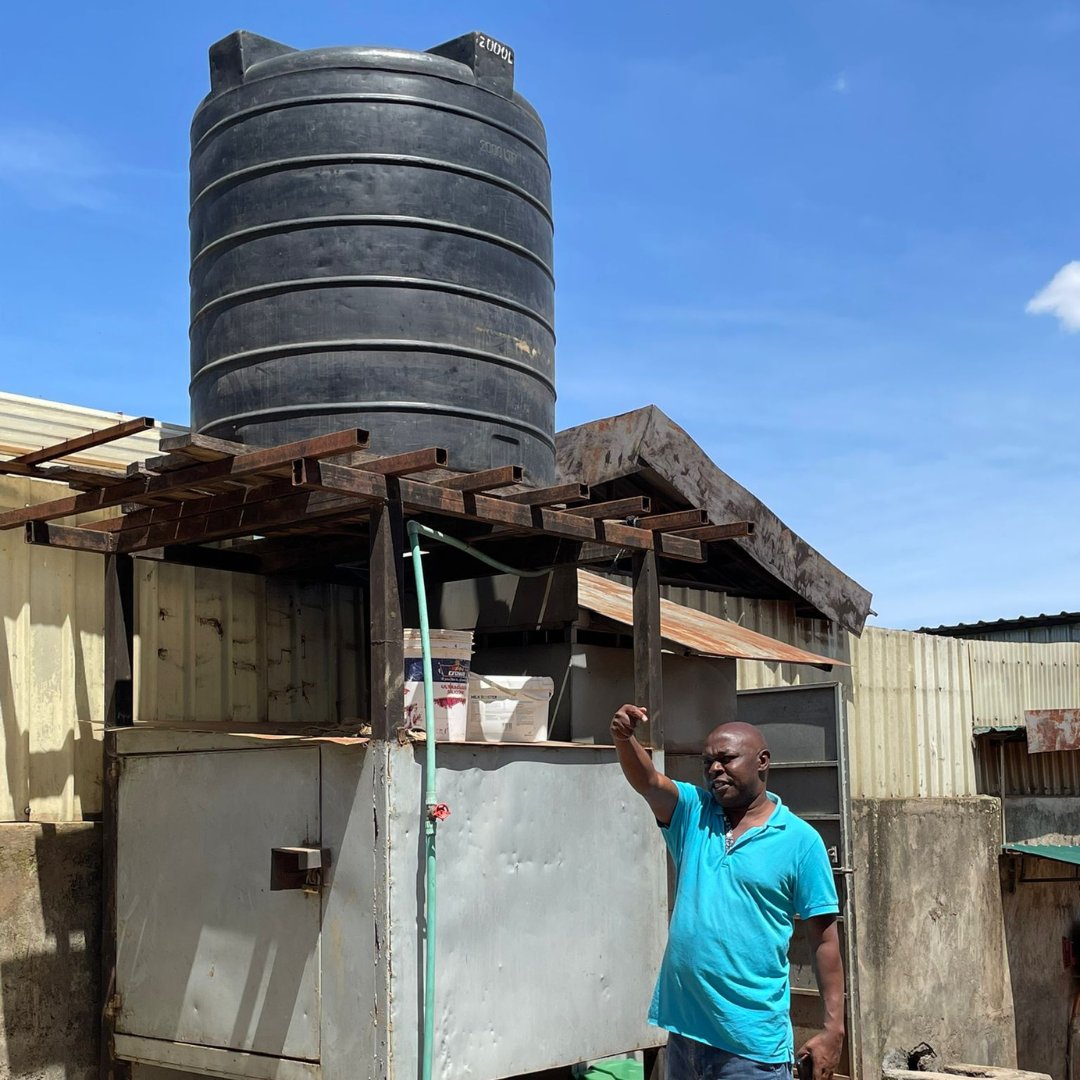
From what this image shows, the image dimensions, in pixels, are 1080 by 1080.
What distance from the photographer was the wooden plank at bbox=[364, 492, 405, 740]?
5484 mm

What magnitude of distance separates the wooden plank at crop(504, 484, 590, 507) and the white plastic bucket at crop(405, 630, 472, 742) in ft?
2.19

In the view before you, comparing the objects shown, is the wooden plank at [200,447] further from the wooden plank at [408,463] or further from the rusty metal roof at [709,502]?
the rusty metal roof at [709,502]

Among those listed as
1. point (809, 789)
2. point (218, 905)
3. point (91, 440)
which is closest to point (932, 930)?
point (809, 789)

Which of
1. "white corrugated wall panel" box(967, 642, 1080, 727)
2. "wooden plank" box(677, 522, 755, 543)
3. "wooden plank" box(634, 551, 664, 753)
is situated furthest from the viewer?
"white corrugated wall panel" box(967, 642, 1080, 727)

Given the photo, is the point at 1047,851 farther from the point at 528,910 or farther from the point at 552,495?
the point at 552,495

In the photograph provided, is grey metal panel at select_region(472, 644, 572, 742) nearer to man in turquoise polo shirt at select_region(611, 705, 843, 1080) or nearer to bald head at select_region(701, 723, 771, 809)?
man in turquoise polo shirt at select_region(611, 705, 843, 1080)

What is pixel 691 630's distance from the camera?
7.88m

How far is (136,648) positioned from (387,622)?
2.17m

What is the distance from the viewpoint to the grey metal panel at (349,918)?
5359mm

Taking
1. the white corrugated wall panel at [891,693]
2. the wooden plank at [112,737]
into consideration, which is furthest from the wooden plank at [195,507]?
the white corrugated wall panel at [891,693]

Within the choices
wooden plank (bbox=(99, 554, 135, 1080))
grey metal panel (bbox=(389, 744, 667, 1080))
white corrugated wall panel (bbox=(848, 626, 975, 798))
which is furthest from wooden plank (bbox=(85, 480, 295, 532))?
white corrugated wall panel (bbox=(848, 626, 975, 798))

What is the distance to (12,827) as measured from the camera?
21.1ft

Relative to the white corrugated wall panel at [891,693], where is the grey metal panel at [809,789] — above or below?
below

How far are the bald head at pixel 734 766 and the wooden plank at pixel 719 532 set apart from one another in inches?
84.6
